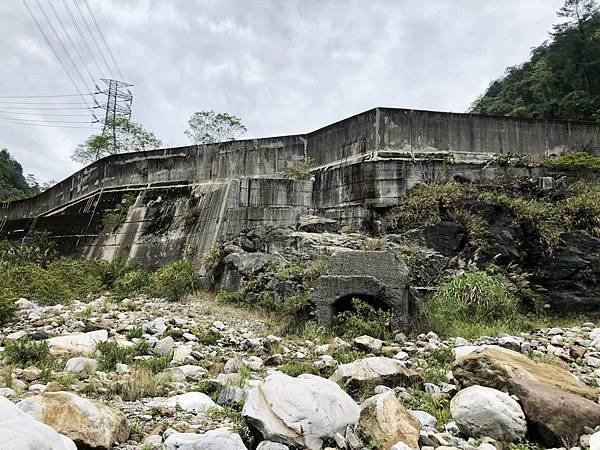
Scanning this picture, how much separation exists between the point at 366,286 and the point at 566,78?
22.6m

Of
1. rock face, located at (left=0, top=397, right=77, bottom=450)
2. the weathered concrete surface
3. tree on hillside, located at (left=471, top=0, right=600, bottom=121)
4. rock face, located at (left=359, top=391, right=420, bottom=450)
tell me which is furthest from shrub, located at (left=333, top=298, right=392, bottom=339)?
tree on hillside, located at (left=471, top=0, right=600, bottom=121)

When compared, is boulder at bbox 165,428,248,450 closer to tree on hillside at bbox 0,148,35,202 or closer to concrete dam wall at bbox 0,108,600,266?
concrete dam wall at bbox 0,108,600,266

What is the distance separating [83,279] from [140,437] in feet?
29.6

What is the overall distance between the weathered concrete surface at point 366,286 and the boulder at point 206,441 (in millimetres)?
4199

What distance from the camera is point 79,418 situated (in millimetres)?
3107

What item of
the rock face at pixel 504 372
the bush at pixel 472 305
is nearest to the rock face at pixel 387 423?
the rock face at pixel 504 372

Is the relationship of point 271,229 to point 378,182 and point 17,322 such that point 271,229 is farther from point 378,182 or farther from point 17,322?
point 17,322

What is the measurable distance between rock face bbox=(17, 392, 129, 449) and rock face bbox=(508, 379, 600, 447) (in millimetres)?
2977

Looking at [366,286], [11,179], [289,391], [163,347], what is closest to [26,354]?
[163,347]

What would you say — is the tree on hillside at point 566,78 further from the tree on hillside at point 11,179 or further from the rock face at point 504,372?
the tree on hillside at point 11,179

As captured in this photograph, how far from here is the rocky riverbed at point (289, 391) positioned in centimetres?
315

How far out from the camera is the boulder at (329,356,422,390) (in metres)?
4.38

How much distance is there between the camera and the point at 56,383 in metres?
4.26

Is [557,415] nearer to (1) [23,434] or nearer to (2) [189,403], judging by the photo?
(2) [189,403]
